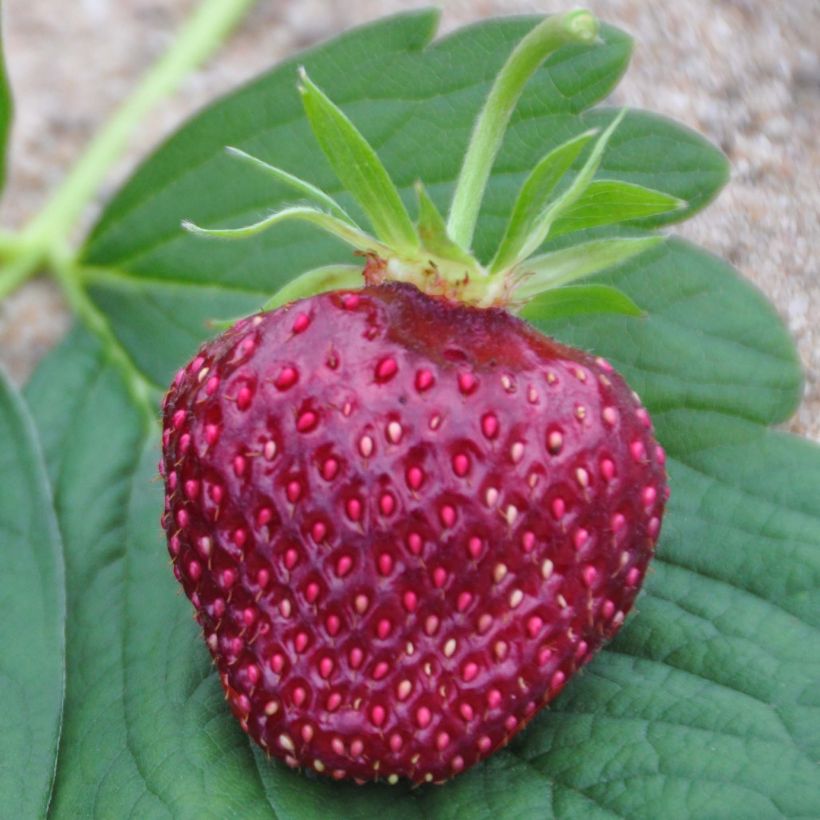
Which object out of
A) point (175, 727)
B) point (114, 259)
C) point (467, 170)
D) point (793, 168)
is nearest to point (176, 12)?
point (114, 259)

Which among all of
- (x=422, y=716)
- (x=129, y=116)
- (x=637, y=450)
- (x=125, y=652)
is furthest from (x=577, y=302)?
(x=129, y=116)

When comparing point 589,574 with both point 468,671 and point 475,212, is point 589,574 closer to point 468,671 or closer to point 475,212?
point 468,671

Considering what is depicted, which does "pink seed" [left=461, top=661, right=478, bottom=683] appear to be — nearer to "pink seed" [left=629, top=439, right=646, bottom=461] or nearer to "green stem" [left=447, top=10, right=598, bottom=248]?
"pink seed" [left=629, top=439, right=646, bottom=461]

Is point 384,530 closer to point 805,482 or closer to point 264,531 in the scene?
point 264,531

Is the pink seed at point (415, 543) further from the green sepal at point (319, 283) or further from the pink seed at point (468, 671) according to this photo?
the green sepal at point (319, 283)

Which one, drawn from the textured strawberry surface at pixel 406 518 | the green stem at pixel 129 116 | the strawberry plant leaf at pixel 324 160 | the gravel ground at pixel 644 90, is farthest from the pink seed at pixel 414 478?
the green stem at pixel 129 116
